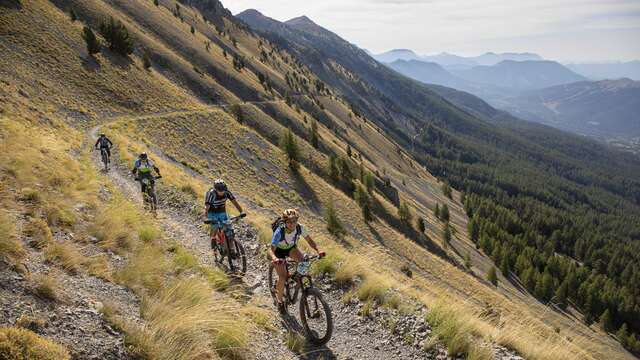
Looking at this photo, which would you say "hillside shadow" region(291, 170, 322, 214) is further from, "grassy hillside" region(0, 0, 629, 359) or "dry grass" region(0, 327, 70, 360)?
"dry grass" region(0, 327, 70, 360)

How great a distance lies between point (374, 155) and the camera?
144875 millimetres

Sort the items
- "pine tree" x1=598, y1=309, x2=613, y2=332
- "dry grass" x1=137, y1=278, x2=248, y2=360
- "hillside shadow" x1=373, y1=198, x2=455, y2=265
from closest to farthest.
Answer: "dry grass" x1=137, y1=278, x2=248, y2=360, "hillside shadow" x1=373, y1=198, x2=455, y2=265, "pine tree" x1=598, y1=309, x2=613, y2=332

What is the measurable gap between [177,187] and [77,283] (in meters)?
16.2

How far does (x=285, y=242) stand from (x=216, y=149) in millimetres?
44841

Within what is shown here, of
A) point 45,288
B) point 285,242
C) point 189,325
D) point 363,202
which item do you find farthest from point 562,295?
point 45,288

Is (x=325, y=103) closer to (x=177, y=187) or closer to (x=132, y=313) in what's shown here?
(x=177, y=187)

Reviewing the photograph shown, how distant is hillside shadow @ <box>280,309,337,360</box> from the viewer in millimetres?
9188

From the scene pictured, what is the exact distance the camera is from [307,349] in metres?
9.44

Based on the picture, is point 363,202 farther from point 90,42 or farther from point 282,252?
point 282,252

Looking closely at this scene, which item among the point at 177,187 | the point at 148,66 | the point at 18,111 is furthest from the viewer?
the point at 148,66

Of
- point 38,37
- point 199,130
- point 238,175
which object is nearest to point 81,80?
point 38,37

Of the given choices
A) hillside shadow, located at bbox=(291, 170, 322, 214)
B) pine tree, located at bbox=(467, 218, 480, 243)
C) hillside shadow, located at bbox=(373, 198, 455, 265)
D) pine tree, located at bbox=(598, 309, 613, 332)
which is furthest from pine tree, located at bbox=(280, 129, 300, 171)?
pine tree, located at bbox=(598, 309, 613, 332)

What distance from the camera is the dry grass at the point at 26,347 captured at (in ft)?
17.9

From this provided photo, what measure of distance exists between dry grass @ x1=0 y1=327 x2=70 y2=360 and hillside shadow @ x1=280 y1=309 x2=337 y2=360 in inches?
195
